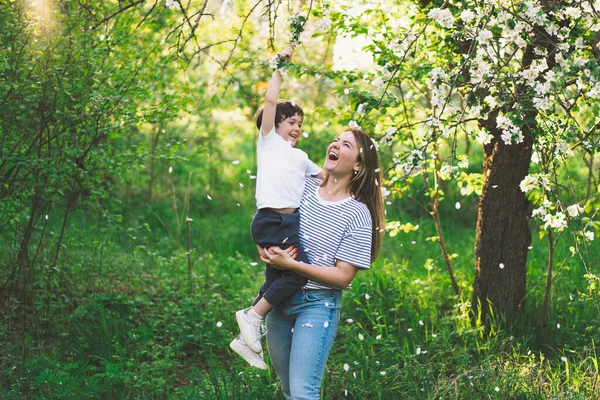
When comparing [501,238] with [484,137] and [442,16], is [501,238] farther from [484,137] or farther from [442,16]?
[442,16]

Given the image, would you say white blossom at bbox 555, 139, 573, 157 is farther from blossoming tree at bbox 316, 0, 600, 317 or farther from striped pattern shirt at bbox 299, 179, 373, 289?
striped pattern shirt at bbox 299, 179, 373, 289

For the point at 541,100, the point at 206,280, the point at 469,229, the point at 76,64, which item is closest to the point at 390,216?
the point at 469,229

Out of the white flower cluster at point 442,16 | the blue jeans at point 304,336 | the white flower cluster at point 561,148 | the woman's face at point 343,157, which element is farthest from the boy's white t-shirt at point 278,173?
the white flower cluster at point 561,148

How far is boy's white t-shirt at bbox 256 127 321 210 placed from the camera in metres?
3.10

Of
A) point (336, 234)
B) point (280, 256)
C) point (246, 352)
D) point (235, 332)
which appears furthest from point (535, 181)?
point (235, 332)

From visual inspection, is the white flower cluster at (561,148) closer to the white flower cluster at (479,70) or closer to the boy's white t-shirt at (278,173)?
the white flower cluster at (479,70)

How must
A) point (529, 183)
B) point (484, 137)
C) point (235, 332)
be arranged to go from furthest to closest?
1. point (235, 332)
2. point (484, 137)
3. point (529, 183)

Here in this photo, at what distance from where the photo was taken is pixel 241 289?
611 centimetres

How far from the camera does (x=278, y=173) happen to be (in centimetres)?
309

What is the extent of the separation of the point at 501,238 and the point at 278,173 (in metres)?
2.14

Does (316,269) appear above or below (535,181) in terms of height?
below

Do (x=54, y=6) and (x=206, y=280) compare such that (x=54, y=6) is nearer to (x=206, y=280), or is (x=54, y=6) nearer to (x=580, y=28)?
(x=206, y=280)

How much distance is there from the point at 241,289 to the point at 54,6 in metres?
2.67

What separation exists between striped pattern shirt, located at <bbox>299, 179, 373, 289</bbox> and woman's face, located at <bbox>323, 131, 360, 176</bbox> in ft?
0.43
